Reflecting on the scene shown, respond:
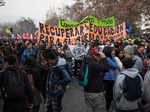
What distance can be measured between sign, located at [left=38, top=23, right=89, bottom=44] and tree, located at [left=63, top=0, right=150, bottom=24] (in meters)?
14.0

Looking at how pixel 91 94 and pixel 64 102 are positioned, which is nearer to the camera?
pixel 91 94

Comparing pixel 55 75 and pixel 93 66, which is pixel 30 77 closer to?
pixel 55 75

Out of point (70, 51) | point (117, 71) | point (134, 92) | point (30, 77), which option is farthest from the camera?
point (70, 51)

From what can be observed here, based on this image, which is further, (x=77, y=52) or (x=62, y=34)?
(x=62, y=34)

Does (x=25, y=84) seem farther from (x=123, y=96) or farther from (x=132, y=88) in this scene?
(x=132, y=88)

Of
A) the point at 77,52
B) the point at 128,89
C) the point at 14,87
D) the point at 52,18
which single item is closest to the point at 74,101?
the point at 128,89

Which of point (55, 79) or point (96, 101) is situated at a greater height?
point (55, 79)

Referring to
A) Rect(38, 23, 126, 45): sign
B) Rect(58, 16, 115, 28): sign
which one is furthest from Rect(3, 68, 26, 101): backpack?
Rect(58, 16, 115, 28): sign

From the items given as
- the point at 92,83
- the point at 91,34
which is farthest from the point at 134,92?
the point at 91,34

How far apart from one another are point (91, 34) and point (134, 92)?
950 cm

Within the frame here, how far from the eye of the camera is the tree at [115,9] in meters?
24.7

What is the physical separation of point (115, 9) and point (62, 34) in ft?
59.0

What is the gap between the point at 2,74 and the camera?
327 cm

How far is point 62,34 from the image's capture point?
12562 millimetres
